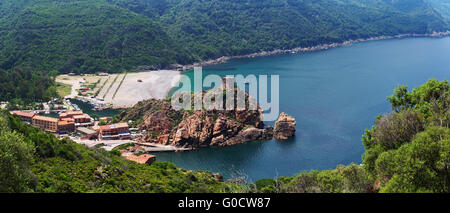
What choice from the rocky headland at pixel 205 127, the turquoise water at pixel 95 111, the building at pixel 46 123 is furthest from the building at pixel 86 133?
the turquoise water at pixel 95 111

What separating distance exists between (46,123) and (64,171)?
35.2 meters

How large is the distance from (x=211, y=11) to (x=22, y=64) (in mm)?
80925

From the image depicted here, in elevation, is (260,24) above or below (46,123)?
above

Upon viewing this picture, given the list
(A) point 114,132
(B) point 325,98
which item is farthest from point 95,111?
(B) point 325,98

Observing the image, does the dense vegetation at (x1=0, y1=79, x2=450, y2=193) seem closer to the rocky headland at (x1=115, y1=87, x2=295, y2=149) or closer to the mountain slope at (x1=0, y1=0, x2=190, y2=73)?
the rocky headland at (x1=115, y1=87, x2=295, y2=149)

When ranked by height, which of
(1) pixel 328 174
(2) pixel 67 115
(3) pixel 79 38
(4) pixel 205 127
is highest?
(3) pixel 79 38

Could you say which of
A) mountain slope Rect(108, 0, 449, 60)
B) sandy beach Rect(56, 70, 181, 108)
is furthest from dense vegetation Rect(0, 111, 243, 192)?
mountain slope Rect(108, 0, 449, 60)

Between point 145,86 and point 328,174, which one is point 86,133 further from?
point 328,174

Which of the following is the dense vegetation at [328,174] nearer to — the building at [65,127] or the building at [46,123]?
the building at [65,127]

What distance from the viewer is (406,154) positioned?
15344mm

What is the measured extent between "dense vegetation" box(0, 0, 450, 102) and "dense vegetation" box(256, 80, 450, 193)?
60843 millimetres

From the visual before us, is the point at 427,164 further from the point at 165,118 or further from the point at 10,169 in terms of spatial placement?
the point at 165,118

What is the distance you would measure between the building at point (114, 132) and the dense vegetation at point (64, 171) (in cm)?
1725

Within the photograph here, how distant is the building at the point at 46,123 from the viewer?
5314 centimetres
